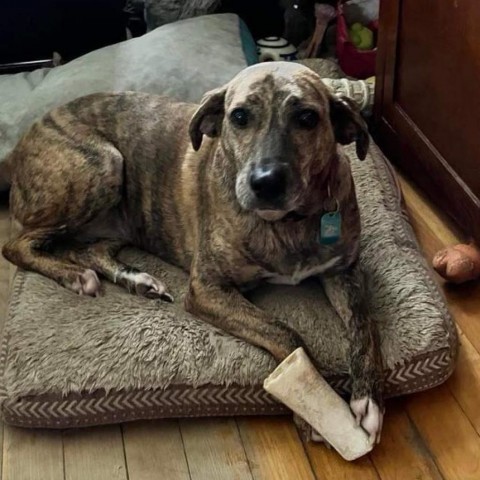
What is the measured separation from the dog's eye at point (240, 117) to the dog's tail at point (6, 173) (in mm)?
1144

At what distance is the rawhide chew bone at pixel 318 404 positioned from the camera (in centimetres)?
188

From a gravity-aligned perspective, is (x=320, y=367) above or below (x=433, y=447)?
above

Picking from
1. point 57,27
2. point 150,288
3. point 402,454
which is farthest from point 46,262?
point 57,27

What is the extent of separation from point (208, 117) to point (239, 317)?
514 mm

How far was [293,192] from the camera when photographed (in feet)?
6.23

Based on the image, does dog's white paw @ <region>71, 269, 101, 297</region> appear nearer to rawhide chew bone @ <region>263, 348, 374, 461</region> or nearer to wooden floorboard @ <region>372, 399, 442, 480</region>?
rawhide chew bone @ <region>263, 348, 374, 461</region>

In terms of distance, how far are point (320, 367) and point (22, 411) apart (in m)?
0.72

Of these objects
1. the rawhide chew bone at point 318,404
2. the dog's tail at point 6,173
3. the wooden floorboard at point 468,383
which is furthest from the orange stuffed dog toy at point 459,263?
the dog's tail at point 6,173

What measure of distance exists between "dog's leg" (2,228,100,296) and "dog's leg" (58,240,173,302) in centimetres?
4

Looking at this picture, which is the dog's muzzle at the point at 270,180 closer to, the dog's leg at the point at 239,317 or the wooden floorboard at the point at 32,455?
the dog's leg at the point at 239,317

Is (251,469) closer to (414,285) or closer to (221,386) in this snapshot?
(221,386)

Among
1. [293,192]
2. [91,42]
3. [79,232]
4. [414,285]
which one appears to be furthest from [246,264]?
[91,42]

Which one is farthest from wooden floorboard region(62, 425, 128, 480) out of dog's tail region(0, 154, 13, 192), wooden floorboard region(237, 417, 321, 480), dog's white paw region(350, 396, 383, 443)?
dog's tail region(0, 154, 13, 192)

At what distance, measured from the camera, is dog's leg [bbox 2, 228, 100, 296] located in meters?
2.32
